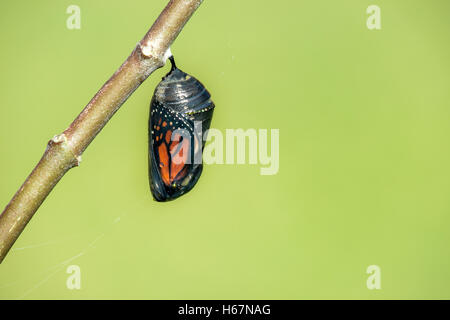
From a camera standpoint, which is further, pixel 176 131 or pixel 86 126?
pixel 176 131

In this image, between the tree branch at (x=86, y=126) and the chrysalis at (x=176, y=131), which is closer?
the tree branch at (x=86, y=126)

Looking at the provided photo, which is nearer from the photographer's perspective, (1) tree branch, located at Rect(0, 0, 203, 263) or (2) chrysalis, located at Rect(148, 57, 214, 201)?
(1) tree branch, located at Rect(0, 0, 203, 263)

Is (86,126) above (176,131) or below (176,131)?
below

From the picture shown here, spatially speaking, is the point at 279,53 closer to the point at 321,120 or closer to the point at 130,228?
the point at 321,120

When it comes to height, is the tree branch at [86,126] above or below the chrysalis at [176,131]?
below

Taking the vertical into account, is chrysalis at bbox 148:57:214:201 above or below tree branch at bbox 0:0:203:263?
above
